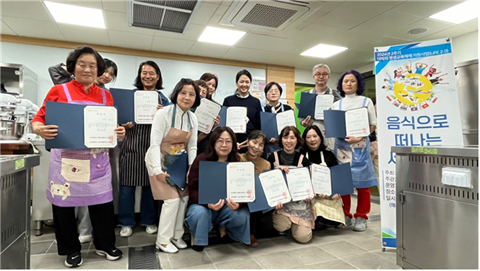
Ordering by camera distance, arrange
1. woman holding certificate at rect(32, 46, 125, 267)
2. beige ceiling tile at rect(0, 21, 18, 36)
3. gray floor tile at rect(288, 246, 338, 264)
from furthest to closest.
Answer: beige ceiling tile at rect(0, 21, 18, 36), gray floor tile at rect(288, 246, 338, 264), woman holding certificate at rect(32, 46, 125, 267)

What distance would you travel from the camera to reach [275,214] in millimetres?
2336

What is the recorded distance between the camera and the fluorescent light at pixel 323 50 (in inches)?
196

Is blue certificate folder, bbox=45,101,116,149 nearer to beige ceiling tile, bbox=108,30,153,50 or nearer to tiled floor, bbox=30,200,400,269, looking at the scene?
tiled floor, bbox=30,200,400,269

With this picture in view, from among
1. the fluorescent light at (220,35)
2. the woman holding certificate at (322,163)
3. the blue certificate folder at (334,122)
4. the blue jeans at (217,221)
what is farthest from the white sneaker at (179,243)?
the fluorescent light at (220,35)

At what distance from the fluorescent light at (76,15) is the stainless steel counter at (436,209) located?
3961 millimetres

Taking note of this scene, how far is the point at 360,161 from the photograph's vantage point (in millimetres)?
2492

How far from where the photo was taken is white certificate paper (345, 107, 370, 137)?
233 centimetres

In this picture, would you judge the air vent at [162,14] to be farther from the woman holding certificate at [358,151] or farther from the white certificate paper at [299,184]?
the white certificate paper at [299,184]

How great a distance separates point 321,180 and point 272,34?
268 centimetres

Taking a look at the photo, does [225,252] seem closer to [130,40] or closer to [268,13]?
[268,13]

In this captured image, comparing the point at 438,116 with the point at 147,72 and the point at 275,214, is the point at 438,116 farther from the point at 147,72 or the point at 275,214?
the point at 147,72

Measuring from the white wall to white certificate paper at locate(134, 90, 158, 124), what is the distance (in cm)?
214

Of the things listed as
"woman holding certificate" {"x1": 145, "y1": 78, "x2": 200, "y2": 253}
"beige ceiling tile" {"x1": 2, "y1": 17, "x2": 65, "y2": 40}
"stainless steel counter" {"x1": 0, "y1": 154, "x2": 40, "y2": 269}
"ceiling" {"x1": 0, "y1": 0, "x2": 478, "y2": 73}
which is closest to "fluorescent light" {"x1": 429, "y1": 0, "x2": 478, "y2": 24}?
"ceiling" {"x1": 0, "y1": 0, "x2": 478, "y2": 73}

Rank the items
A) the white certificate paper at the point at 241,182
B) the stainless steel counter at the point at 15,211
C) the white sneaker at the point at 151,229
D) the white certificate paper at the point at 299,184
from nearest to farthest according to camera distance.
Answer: the stainless steel counter at the point at 15,211 < the white certificate paper at the point at 241,182 < the white certificate paper at the point at 299,184 < the white sneaker at the point at 151,229
